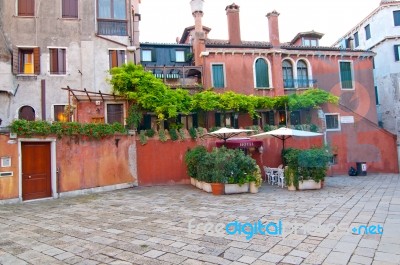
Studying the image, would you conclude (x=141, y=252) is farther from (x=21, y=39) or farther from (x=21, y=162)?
(x=21, y=39)

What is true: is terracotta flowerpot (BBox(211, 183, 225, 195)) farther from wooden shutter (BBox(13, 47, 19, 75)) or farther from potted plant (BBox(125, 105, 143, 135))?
wooden shutter (BBox(13, 47, 19, 75))

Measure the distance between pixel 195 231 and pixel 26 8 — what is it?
1643 centimetres

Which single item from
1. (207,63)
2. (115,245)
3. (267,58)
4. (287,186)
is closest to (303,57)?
(267,58)

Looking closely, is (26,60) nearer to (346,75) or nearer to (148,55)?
(148,55)

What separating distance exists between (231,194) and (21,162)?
766 cm

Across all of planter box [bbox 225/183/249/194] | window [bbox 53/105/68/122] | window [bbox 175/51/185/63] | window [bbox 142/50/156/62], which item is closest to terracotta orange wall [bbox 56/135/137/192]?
window [bbox 53/105/68/122]

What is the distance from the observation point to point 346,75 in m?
20.4

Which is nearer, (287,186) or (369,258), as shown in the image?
(369,258)

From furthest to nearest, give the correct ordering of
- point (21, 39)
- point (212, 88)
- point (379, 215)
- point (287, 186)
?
point (212, 88), point (21, 39), point (287, 186), point (379, 215)

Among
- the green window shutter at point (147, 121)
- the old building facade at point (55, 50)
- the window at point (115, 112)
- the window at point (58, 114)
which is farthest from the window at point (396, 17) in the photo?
the window at point (58, 114)

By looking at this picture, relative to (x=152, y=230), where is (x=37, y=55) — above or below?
above

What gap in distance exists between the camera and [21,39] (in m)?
15.4

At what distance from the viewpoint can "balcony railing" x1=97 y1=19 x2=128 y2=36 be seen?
16.4 meters

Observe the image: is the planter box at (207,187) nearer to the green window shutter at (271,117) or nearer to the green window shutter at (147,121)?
the green window shutter at (147,121)
